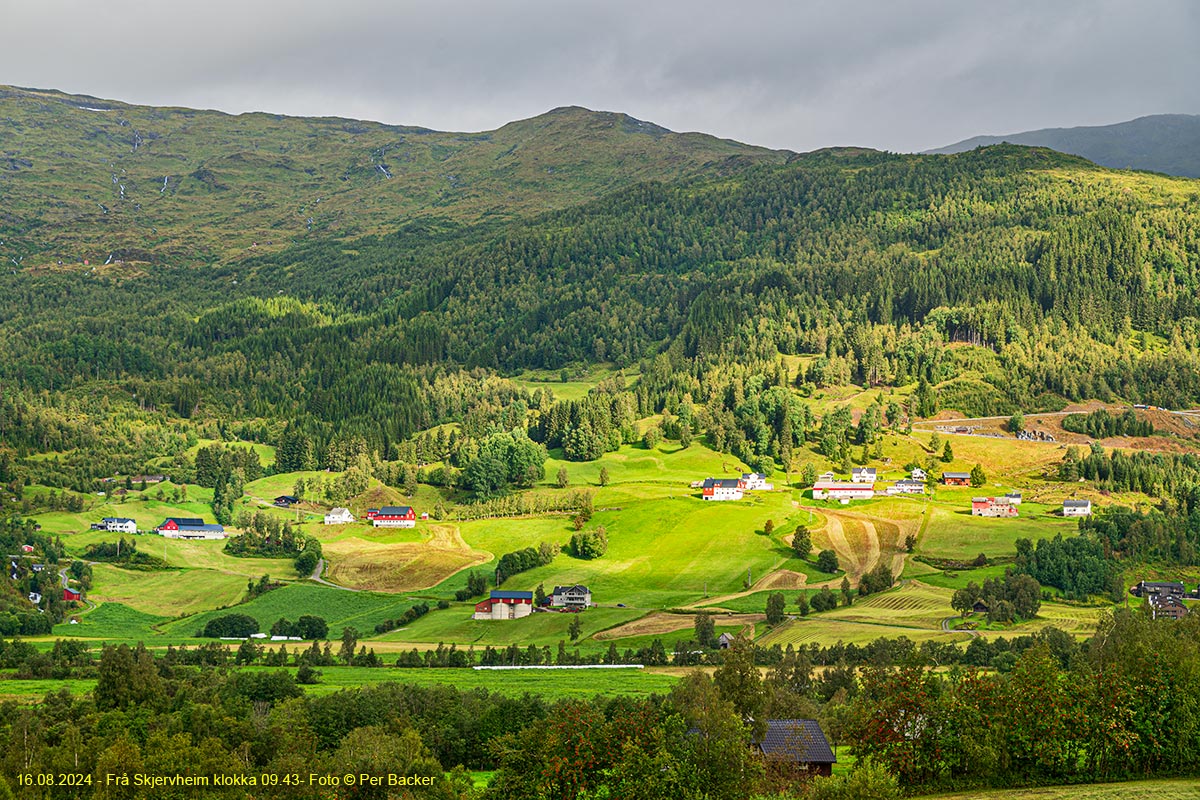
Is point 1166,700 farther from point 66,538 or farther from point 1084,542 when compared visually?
point 66,538

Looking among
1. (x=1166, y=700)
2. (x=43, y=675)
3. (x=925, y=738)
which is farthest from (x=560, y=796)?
(x=43, y=675)

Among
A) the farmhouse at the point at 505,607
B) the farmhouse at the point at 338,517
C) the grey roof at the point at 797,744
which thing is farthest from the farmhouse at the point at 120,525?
the grey roof at the point at 797,744

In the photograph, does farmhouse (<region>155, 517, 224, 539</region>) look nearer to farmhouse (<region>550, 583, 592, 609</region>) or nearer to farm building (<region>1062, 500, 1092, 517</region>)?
farmhouse (<region>550, 583, 592, 609</region>)

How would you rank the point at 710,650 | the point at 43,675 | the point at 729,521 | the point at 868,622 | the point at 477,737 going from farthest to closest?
the point at 729,521, the point at 868,622, the point at 710,650, the point at 43,675, the point at 477,737

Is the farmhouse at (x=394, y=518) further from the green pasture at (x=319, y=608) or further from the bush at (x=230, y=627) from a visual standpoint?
the bush at (x=230, y=627)

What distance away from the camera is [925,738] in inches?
2689

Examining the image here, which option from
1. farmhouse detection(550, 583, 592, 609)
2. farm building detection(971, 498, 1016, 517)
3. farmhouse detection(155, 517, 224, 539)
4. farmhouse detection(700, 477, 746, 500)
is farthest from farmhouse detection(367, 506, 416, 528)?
farm building detection(971, 498, 1016, 517)

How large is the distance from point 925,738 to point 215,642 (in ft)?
309

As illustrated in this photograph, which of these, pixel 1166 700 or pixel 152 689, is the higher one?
pixel 1166 700

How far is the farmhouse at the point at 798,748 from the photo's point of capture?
70250 millimetres

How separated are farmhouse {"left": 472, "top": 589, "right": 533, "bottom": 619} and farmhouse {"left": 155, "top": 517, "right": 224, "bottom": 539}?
64534mm

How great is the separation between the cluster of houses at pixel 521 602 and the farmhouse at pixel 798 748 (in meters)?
78.0

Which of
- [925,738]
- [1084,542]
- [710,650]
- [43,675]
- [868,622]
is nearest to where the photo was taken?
[925,738]

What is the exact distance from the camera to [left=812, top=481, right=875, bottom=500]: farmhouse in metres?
194
